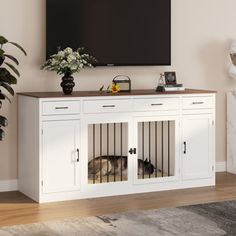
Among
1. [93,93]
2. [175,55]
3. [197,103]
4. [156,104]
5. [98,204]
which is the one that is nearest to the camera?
[98,204]

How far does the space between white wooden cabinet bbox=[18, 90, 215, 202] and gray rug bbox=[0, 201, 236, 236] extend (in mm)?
761

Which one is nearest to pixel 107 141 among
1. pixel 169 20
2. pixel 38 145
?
pixel 38 145

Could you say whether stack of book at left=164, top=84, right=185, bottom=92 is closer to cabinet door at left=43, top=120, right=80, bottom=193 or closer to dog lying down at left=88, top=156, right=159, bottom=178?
dog lying down at left=88, top=156, right=159, bottom=178

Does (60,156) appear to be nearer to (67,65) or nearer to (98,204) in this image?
(98,204)

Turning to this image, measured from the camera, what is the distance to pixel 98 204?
5.57 meters

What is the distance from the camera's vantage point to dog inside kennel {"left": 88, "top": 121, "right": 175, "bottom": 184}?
20.1ft

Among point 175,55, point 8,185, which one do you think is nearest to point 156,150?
point 175,55

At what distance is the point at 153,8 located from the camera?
21.3 feet

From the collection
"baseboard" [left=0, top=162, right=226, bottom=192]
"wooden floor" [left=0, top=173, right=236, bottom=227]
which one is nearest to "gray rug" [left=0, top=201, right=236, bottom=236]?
"wooden floor" [left=0, top=173, right=236, bottom=227]

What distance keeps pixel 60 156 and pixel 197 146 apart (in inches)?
54.9

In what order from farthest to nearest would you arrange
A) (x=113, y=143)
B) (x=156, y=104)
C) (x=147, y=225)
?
(x=113, y=143), (x=156, y=104), (x=147, y=225)

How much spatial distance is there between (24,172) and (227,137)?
239cm

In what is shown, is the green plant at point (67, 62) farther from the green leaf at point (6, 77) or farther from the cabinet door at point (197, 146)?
the cabinet door at point (197, 146)

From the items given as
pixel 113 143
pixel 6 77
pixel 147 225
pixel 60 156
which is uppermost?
pixel 6 77
